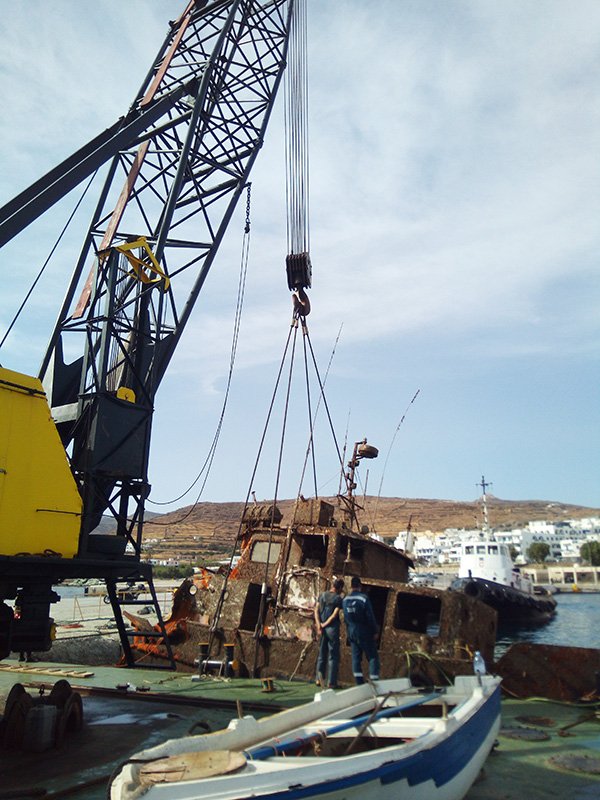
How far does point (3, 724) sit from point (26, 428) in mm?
3356

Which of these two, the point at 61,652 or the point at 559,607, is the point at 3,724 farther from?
the point at 559,607

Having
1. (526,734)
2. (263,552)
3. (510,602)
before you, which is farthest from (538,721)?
(510,602)

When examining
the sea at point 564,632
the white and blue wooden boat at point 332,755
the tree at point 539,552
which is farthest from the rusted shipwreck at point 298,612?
the tree at point 539,552

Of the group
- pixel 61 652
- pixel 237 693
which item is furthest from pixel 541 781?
pixel 61 652

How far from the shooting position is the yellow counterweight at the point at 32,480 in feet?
22.7

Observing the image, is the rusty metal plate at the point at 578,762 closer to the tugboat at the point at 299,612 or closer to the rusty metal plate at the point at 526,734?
the rusty metal plate at the point at 526,734

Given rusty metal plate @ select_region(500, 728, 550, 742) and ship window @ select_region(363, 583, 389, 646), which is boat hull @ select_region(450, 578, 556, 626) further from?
rusty metal plate @ select_region(500, 728, 550, 742)

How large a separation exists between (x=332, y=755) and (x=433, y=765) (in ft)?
3.21

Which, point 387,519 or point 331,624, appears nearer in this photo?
point 331,624

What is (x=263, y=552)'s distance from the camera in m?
12.5

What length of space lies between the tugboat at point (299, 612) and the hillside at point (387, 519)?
100345 millimetres

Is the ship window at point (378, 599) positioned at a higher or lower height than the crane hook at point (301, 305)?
lower

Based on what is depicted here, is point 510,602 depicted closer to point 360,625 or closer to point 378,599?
point 378,599

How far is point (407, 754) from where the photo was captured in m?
3.64
